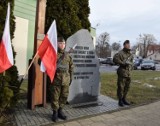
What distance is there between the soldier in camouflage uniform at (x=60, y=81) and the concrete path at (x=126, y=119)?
0.42 metres

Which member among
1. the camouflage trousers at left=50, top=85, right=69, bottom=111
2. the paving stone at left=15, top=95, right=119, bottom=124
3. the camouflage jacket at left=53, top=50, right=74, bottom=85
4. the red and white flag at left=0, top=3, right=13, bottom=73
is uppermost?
the red and white flag at left=0, top=3, right=13, bottom=73

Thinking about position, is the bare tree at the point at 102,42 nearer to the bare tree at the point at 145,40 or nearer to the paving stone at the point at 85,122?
the bare tree at the point at 145,40

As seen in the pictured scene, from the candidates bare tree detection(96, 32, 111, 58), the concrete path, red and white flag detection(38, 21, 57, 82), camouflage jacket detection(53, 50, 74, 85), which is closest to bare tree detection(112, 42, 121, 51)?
bare tree detection(96, 32, 111, 58)

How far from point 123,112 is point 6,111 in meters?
3.24

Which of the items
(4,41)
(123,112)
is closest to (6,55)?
(4,41)

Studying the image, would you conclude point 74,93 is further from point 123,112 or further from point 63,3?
point 63,3

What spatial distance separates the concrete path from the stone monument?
4.11ft

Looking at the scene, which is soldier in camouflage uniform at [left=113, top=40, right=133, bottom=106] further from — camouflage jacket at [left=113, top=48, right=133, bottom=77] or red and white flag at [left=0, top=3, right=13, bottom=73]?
red and white flag at [left=0, top=3, right=13, bottom=73]

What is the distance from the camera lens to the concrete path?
7310mm

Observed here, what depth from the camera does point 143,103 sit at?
10.4 m

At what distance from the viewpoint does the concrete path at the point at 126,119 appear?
7.31 meters

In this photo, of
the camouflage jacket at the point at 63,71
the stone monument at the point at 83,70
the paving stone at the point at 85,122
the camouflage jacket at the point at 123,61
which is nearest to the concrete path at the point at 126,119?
the paving stone at the point at 85,122

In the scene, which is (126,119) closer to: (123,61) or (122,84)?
(122,84)

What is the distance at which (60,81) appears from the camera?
23.5 feet
